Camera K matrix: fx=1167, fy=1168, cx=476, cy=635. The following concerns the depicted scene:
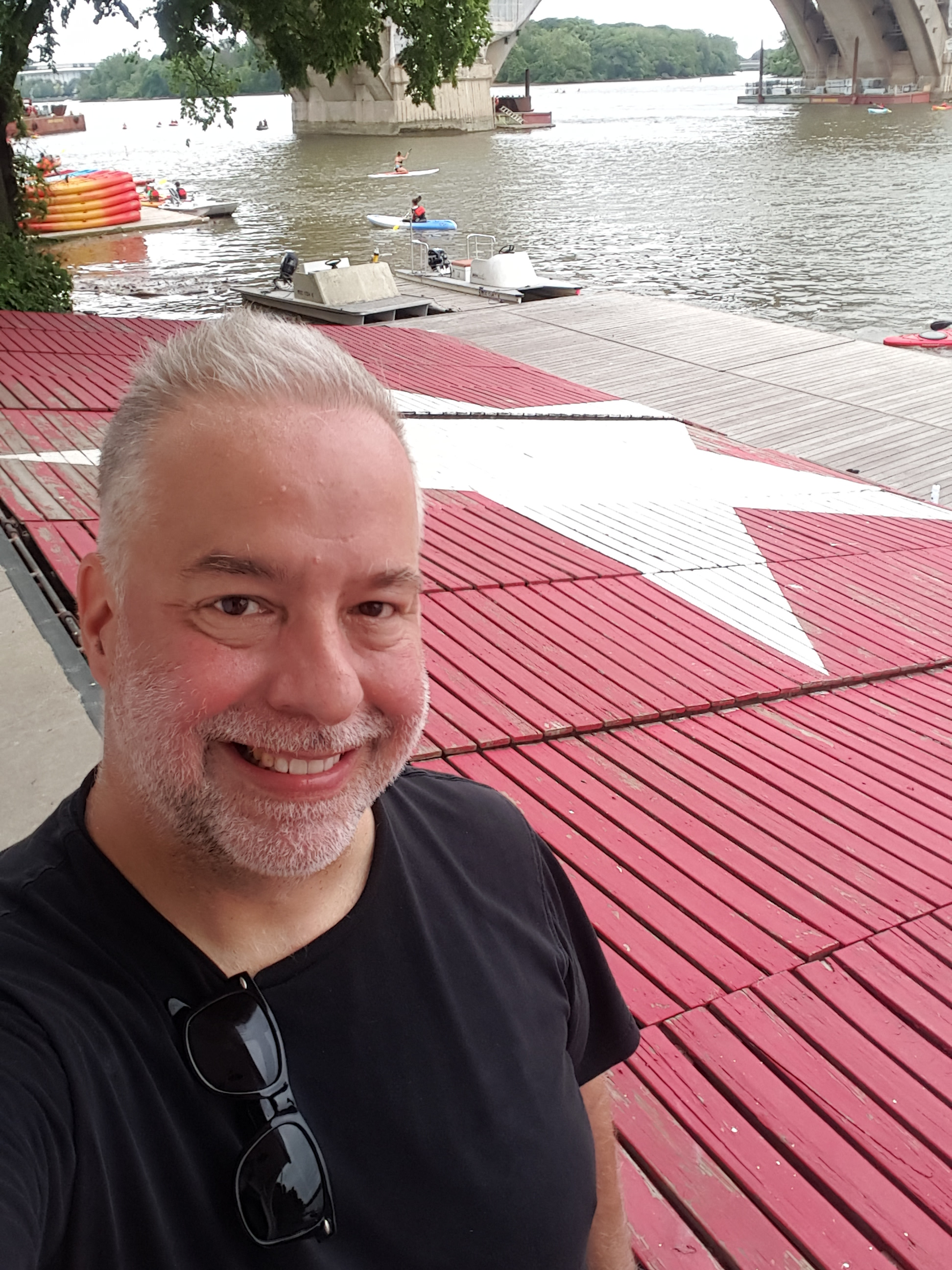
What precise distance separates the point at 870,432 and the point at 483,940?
489 inches

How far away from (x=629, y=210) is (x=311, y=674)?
143 ft

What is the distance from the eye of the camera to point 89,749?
3867mm

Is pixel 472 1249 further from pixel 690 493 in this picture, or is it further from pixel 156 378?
pixel 690 493

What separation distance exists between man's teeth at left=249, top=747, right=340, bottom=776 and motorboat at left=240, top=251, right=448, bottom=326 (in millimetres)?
17052

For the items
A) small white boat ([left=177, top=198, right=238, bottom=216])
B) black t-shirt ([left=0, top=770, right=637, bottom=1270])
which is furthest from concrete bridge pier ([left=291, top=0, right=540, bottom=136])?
black t-shirt ([left=0, top=770, right=637, bottom=1270])

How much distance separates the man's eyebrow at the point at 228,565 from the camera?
129cm

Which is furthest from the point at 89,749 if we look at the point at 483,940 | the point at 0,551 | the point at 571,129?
the point at 571,129

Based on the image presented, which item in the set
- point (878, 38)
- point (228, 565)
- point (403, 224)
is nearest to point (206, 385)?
point (228, 565)

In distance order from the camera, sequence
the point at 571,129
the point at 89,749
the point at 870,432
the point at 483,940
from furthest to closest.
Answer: the point at 571,129 → the point at 870,432 → the point at 89,749 → the point at 483,940

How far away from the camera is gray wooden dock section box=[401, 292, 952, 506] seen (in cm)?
1245

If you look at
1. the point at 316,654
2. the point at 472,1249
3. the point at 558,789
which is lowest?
the point at 558,789

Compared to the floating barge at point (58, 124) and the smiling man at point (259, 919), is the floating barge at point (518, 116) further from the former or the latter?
the smiling man at point (259, 919)

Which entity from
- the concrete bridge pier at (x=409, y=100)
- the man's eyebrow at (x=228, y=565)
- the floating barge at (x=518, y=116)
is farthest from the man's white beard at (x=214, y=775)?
the floating barge at (x=518, y=116)

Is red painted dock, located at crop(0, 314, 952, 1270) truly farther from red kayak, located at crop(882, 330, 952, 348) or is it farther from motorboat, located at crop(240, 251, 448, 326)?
motorboat, located at crop(240, 251, 448, 326)
